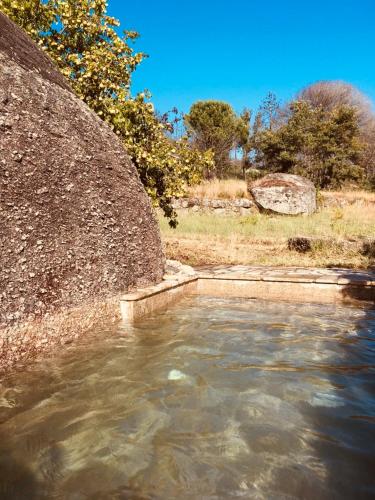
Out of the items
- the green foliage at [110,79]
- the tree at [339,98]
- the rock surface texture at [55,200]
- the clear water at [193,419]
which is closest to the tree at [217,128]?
the tree at [339,98]

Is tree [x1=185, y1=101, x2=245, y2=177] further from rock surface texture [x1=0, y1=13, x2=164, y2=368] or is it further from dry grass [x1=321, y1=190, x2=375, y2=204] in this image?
rock surface texture [x1=0, y1=13, x2=164, y2=368]

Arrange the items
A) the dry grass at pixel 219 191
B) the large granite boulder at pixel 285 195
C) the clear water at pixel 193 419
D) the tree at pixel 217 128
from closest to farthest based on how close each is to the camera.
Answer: the clear water at pixel 193 419
the large granite boulder at pixel 285 195
the dry grass at pixel 219 191
the tree at pixel 217 128

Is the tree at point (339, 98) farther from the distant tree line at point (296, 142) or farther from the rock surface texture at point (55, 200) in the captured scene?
the rock surface texture at point (55, 200)

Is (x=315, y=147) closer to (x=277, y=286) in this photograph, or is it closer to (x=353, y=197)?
(x=353, y=197)

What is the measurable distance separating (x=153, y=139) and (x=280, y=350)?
15.5 ft

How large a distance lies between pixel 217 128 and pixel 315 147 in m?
6.36

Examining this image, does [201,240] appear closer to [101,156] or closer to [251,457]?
[101,156]

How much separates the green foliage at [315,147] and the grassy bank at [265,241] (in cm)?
979

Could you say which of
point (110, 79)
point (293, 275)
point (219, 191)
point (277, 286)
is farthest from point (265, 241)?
point (219, 191)

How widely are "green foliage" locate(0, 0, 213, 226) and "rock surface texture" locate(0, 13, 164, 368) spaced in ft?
5.87

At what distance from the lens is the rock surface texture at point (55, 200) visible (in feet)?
10.6

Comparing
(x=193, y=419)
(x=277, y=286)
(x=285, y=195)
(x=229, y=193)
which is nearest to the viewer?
(x=193, y=419)

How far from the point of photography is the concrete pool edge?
5828mm

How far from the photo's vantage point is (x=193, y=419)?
8.34 ft
